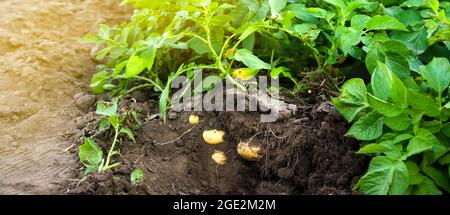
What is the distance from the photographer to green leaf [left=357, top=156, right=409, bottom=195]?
1396mm

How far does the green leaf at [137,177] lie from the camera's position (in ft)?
5.20

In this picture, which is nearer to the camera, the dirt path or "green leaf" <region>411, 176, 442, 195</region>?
"green leaf" <region>411, 176, 442, 195</region>

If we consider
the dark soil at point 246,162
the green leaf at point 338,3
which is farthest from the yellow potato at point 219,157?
the green leaf at point 338,3

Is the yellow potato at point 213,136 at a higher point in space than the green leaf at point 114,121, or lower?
lower

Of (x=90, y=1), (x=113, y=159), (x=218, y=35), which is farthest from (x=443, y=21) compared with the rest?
(x=90, y=1)

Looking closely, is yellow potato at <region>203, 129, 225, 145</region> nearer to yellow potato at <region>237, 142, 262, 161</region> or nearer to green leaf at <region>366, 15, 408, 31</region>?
yellow potato at <region>237, 142, 262, 161</region>

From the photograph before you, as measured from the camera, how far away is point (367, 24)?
67.0 inches

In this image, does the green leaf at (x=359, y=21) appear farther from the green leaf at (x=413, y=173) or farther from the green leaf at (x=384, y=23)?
the green leaf at (x=413, y=173)

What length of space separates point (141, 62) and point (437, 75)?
883 millimetres

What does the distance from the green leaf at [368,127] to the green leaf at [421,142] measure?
0.33 ft

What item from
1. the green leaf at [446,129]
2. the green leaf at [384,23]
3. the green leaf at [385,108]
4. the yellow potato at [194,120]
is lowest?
the yellow potato at [194,120]

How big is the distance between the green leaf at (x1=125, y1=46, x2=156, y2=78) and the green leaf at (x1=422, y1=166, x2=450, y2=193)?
0.87 meters

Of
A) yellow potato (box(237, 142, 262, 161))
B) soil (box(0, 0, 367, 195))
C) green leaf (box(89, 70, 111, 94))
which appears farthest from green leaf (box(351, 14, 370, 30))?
green leaf (box(89, 70, 111, 94))

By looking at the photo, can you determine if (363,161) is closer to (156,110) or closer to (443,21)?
(443,21)
